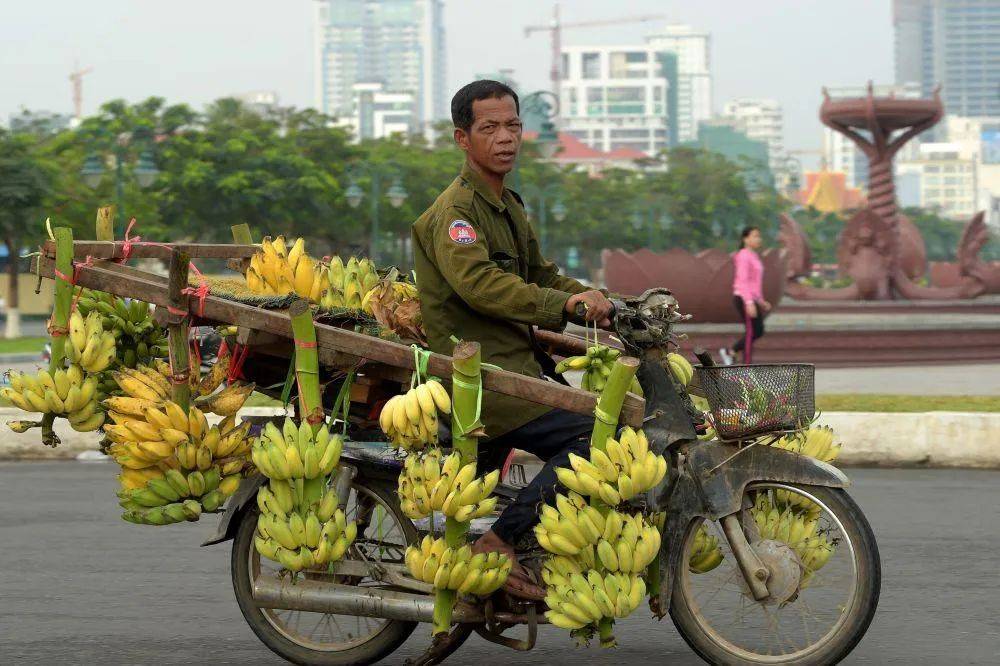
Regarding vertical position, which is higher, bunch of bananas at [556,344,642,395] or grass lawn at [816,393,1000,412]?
bunch of bananas at [556,344,642,395]

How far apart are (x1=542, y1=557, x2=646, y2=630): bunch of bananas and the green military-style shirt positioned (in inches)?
19.0

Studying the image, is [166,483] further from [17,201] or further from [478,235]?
[17,201]

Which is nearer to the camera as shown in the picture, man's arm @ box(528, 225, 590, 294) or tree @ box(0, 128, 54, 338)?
man's arm @ box(528, 225, 590, 294)

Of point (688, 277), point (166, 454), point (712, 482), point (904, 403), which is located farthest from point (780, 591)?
point (688, 277)

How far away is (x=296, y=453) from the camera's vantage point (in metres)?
4.45

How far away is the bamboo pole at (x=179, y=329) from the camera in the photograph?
14.9 feet

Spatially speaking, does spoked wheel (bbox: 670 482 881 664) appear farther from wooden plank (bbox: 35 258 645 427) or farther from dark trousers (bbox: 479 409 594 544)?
wooden plank (bbox: 35 258 645 427)

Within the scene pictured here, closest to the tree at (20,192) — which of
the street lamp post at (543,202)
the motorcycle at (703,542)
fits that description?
the street lamp post at (543,202)

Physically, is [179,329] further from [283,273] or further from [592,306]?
[592,306]

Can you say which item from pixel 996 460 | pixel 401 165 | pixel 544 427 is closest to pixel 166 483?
pixel 544 427

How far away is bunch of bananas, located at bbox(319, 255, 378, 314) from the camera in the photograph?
504cm

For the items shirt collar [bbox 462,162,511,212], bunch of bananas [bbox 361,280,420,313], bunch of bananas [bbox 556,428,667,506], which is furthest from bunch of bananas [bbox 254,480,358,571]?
shirt collar [bbox 462,162,511,212]

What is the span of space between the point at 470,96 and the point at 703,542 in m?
1.53

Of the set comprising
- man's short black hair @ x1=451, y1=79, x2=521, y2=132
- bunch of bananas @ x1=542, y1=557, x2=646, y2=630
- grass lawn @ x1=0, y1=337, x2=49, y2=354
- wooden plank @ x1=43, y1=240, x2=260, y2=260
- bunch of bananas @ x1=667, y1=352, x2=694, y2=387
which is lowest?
grass lawn @ x1=0, y1=337, x2=49, y2=354
